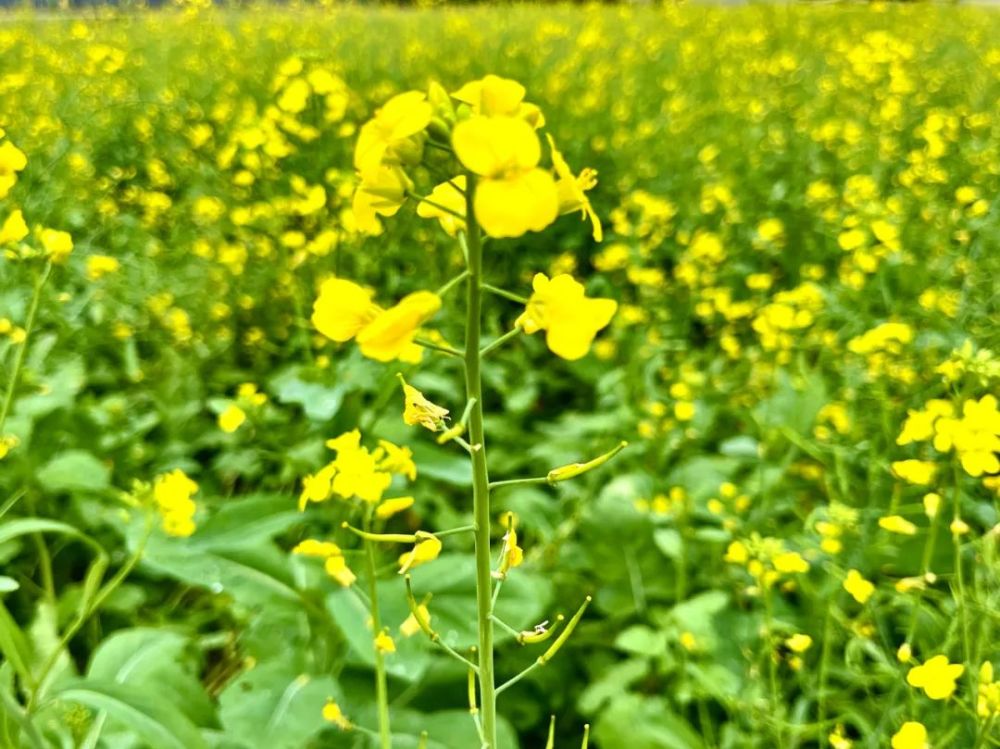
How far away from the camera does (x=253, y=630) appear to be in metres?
1.54

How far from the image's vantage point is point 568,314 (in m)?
0.66

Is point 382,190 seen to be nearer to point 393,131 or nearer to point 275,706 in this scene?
point 393,131

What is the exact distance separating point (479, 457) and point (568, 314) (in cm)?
15

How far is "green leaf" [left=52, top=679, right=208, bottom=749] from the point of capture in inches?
38.7

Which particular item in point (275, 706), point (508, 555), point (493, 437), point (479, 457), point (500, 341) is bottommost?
point (493, 437)

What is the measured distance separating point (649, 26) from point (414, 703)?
813 centimetres

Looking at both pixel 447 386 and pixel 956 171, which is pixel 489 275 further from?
pixel 956 171

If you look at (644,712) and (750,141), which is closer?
(644,712)

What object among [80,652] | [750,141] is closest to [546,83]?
[750,141]

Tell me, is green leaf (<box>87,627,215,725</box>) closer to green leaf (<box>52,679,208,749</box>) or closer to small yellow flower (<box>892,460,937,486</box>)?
green leaf (<box>52,679,208,749</box>)

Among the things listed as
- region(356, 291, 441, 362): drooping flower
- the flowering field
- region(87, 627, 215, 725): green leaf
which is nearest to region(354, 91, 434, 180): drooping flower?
the flowering field

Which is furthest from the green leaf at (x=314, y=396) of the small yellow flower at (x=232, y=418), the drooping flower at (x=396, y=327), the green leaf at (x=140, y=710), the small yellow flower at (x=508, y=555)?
the drooping flower at (x=396, y=327)

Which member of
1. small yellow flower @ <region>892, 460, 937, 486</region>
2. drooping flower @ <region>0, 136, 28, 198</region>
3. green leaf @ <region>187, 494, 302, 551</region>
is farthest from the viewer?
green leaf @ <region>187, 494, 302, 551</region>

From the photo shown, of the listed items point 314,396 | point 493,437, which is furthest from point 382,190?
point 493,437
